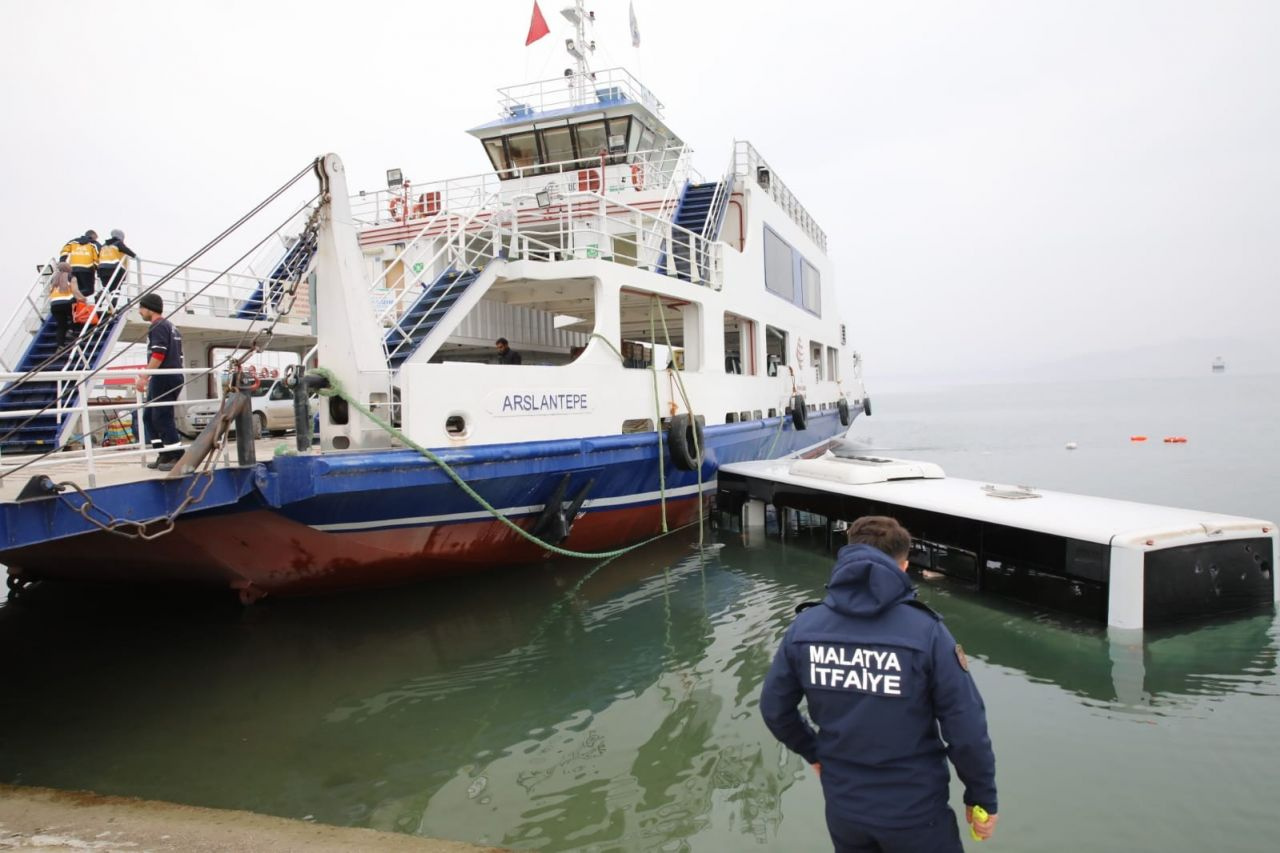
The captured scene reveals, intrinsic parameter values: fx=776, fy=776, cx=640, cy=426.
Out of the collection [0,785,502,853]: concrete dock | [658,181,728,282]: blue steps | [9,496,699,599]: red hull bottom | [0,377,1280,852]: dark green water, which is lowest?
[0,377,1280,852]: dark green water

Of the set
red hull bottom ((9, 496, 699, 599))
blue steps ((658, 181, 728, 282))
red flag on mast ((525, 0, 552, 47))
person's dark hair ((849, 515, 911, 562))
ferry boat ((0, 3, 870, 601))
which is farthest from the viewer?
red flag on mast ((525, 0, 552, 47))

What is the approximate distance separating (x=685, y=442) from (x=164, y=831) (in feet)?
22.0

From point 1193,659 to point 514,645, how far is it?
5.42 meters

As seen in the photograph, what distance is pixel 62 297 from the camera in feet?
28.3

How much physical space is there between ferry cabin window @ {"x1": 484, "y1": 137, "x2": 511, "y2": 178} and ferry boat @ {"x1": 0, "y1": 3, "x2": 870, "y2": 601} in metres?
1.74

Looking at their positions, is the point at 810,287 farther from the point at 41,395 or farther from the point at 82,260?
the point at 41,395

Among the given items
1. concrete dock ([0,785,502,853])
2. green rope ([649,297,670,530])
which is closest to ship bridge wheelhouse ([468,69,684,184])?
green rope ([649,297,670,530])

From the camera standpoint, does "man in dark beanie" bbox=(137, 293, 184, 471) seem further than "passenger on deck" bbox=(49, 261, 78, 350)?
No

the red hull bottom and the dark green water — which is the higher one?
the red hull bottom

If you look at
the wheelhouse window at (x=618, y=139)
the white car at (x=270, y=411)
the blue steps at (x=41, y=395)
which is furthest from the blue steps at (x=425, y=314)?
the wheelhouse window at (x=618, y=139)

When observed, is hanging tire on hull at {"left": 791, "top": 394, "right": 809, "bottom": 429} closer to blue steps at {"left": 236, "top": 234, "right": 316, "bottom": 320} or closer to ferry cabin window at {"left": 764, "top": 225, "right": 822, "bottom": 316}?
ferry cabin window at {"left": 764, "top": 225, "right": 822, "bottom": 316}

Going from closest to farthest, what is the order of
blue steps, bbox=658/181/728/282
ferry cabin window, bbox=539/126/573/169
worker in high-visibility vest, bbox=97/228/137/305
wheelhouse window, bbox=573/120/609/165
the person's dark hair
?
the person's dark hair, worker in high-visibility vest, bbox=97/228/137/305, blue steps, bbox=658/181/728/282, wheelhouse window, bbox=573/120/609/165, ferry cabin window, bbox=539/126/573/169

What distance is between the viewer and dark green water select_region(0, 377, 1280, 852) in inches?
162

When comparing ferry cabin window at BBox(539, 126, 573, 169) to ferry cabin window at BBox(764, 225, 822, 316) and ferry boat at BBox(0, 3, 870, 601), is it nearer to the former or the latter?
ferry boat at BBox(0, 3, 870, 601)
